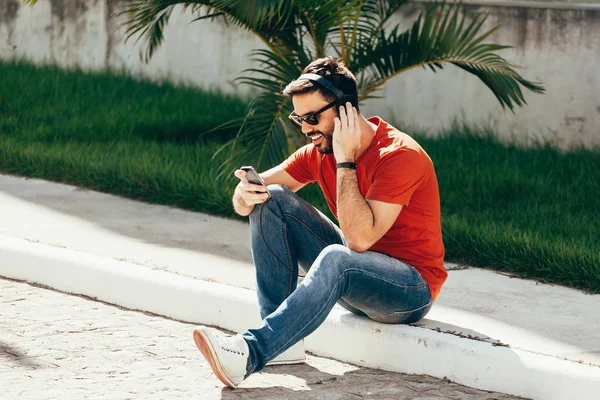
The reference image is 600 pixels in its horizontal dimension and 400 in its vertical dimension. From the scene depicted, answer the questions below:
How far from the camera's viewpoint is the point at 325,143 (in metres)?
4.40

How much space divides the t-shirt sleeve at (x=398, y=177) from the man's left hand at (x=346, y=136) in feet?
0.40

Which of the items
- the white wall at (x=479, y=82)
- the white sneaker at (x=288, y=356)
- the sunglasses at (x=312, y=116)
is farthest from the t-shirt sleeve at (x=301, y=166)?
the white wall at (x=479, y=82)

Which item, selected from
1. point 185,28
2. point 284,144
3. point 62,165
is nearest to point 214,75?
point 185,28

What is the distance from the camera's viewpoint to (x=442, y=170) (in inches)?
320

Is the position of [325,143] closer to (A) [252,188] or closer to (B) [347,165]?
(B) [347,165]

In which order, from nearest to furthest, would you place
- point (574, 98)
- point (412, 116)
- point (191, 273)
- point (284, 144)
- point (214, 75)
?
1. point (191, 273)
2. point (284, 144)
3. point (574, 98)
4. point (412, 116)
5. point (214, 75)

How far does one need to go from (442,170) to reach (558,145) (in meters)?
1.27

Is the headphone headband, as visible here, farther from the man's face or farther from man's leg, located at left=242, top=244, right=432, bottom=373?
man's leg, located at left=242, top=244, right=432, bottom=373

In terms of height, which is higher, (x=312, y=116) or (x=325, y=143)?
(x=312, y=116)

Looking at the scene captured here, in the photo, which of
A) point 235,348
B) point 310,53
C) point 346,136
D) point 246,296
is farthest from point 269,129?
point 235,348

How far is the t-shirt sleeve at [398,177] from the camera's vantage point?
4184mm

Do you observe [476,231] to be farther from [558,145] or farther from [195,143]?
[195,143]

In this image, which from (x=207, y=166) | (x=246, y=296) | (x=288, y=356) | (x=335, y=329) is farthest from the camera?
(x=207, y=166)

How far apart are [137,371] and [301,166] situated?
110 centimetres
